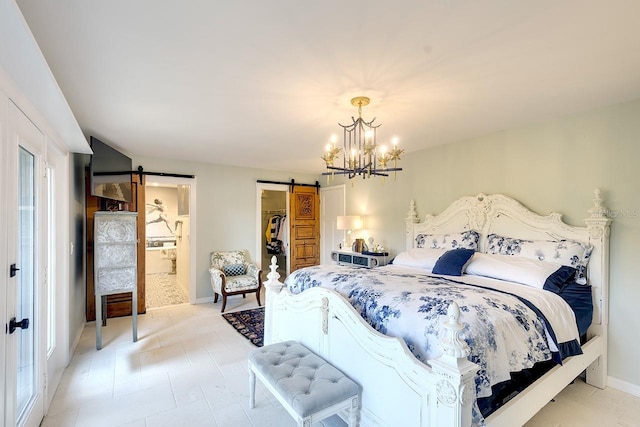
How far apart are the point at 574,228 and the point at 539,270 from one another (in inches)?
25.0

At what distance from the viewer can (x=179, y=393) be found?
2438 mm

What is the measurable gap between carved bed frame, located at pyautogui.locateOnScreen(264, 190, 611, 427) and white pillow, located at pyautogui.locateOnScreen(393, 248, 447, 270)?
0.53 m

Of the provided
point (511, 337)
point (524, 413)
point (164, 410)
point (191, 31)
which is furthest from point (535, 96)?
point (164, 410)

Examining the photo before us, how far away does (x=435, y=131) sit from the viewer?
11.0 ft

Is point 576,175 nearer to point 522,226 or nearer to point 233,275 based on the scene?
point 522,226

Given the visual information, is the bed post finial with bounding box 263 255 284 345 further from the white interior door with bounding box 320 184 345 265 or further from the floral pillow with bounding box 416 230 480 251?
the white interior door with bounding box 320 184 345 265

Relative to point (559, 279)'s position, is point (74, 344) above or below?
below

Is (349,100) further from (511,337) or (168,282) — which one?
(168,282)

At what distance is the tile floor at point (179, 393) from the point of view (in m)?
2.13

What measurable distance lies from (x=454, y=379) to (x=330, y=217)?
187 inches

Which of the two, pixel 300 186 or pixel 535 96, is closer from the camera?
pixel 535 96

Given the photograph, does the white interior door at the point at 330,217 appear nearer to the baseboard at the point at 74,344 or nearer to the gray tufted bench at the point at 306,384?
the gray tufted bench at the point at 306,384

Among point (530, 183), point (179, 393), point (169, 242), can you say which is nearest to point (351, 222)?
point (530, 183)

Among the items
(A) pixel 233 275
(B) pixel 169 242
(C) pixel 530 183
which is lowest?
(A) pixel 233 275
